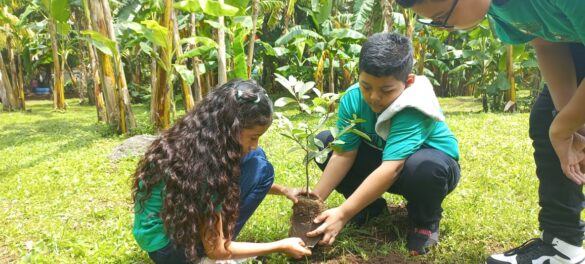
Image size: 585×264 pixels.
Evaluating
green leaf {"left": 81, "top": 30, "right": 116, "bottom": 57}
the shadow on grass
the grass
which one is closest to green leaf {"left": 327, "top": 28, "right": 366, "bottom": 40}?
the grass

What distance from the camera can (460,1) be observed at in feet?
4.50

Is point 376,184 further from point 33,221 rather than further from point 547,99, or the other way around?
point 33,221

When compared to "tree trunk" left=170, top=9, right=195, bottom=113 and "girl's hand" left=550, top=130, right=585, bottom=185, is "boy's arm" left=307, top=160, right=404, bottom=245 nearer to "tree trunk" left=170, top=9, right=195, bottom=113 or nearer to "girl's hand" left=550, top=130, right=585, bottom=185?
"girl's hand" left=550, top=130, right=585, bottom=185

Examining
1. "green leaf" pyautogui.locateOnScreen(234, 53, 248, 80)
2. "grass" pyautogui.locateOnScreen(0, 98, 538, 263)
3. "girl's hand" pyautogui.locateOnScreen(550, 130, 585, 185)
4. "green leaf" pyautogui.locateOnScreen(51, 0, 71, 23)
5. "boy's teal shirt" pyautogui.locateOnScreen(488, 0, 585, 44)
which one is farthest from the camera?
"green leaf" pyautogui.locateOnScreen(51, 0, 71, 23)

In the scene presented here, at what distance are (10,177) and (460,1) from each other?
445 cm

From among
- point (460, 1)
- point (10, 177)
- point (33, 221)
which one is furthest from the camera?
point (10, 177)

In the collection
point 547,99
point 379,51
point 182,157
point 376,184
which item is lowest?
point 376,184

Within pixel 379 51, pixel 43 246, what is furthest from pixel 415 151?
pixel 43 246

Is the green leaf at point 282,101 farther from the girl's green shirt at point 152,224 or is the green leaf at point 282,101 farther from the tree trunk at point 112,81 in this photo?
the tree trunk at point 112,81

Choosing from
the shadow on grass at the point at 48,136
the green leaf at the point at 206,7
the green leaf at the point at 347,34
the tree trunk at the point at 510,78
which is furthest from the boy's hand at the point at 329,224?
the tree trunk at the point at 510,78

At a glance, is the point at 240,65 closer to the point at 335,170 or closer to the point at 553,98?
the point at 335,170

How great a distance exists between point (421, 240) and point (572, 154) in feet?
2.64

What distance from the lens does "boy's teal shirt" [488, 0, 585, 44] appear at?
1.23m

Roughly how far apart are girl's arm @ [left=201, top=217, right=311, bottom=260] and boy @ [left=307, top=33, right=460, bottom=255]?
96mm
